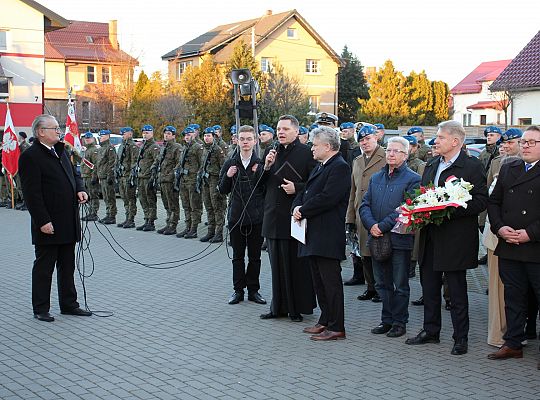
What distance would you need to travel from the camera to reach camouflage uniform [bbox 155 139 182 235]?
1620 centimetres

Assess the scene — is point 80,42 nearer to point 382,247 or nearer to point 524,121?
point 524,121

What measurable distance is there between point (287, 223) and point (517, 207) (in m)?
2.64

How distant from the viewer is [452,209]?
684 cm

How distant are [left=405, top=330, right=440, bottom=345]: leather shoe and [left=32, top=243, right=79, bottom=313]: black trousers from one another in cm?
396

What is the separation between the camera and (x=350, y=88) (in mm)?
66125

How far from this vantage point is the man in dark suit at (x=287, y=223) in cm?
848

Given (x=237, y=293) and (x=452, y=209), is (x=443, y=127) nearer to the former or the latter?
(x=452, y=209)

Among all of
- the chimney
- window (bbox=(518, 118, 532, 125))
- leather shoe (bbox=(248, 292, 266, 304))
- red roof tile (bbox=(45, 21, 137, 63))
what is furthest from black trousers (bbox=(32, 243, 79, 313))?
the chimney

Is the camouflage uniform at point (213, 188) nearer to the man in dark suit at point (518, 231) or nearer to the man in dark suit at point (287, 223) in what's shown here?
the man in dark suit at point (287, 223)

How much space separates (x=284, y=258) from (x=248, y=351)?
151 centimetres

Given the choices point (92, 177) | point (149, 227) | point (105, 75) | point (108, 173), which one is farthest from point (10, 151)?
point (105, 75)

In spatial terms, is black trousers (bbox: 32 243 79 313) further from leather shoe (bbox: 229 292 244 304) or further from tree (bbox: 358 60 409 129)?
tree (bbox: 358 60 409 129)

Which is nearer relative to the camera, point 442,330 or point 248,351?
point 248,351

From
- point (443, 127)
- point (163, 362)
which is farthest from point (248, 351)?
point (443, 127)
